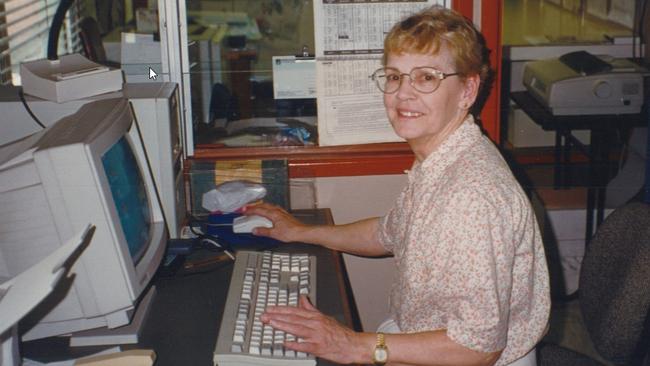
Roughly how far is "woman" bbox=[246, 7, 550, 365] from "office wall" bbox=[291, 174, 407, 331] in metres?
0.86

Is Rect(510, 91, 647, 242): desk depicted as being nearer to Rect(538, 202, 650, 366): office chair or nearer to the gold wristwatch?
Rect(538, 202, 650, 366): office chair

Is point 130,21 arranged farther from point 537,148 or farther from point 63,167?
point 63,167

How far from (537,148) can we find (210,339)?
182 centimetres

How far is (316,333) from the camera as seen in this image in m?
1.62

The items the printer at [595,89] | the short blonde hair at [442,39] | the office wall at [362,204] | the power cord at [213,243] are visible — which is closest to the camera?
the short blonde hair at [442,39]

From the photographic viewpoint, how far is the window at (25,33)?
12.7 feet

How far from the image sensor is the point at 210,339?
174 centimetres

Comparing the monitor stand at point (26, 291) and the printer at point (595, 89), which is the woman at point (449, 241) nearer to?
the monitor stand at point (26, 291)

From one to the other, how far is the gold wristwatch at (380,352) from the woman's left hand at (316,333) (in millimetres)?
33

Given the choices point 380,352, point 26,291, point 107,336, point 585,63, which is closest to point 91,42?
point 585,63

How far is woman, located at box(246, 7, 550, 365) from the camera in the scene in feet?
5.08

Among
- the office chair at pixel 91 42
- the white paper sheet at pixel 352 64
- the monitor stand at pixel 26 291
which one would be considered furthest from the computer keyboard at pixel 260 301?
the office chair at pixel 91 42

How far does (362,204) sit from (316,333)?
1122mm

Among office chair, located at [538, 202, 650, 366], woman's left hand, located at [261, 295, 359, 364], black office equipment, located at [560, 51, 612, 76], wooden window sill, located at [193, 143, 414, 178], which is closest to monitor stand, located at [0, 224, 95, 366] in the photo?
woman's left hand, located at [261, 295, 359, 364]
